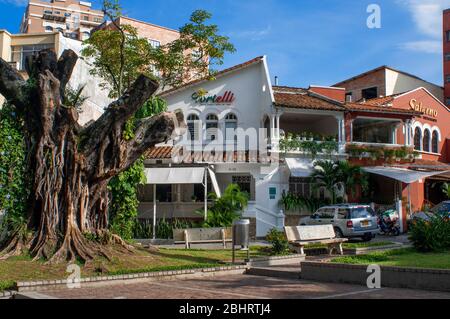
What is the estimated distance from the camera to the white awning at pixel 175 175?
25.5 m

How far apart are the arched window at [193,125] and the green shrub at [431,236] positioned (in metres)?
16.8

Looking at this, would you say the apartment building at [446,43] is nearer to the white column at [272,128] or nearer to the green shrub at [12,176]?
the white column at [272,128]

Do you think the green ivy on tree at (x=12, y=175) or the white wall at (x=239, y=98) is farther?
the white wall at (x=239, y=98)

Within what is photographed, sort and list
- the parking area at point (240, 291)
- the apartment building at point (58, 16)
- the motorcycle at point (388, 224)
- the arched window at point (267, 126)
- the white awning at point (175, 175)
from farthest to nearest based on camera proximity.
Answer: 1. the apartment building at point (58, 16)
2. the arched window at point (267, 126)
3. the motorcycle at point (388, 224)
4. the white awning at point (175, 175)
5. the parking area at point (240, 291)

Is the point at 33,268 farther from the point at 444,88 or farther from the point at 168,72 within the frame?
the point at 444,88

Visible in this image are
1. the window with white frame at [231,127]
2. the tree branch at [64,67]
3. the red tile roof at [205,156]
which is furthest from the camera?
the window with white frame at [231,127]

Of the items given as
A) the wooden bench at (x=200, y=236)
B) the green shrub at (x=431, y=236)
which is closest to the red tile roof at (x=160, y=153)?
the wooden bench at (x=200, y=236)

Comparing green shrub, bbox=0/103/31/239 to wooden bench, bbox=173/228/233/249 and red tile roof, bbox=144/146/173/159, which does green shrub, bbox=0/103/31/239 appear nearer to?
wooden bench, bbox=173/228/233/249

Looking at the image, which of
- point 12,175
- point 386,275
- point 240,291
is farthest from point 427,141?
point 12,175

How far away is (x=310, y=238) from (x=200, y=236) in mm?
4309

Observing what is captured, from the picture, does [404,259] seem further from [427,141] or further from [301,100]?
[427,141]

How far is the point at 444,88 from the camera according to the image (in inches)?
1964
